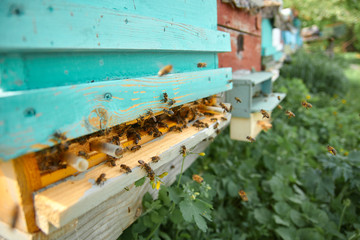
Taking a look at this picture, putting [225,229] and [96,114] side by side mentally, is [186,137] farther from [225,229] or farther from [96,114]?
[225,229]

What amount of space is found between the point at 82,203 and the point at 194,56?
1372 millimetres

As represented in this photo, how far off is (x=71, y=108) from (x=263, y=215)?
2563mm

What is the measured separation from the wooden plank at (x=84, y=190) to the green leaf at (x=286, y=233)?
1.73 meters

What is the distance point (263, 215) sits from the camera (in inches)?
112

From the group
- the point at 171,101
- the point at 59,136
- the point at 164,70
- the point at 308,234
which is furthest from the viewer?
the point at 308,234

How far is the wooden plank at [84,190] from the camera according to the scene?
92 centimetres

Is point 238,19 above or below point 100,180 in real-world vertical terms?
above

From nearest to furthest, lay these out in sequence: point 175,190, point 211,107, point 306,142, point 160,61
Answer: point 160,61 → point 175,190 → point 211,107 → point 306,142

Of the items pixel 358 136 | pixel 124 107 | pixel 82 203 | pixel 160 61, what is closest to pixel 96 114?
pixel 124 107

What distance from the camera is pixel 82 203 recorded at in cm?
98

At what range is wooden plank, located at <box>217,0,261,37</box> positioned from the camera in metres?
2.72

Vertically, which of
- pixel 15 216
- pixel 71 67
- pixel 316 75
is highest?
pixel 71 67

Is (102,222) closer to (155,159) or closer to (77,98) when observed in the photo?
(155,159)

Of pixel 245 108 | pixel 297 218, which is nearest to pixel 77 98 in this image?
pixel 245 108
